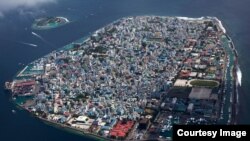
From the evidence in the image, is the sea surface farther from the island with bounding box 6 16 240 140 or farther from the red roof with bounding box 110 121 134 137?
the red roof with bounding box 110 121 134 137

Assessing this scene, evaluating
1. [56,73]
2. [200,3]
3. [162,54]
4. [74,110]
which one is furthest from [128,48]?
[200,3]

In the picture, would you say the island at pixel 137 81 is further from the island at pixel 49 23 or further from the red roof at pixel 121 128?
the island at pixel 49 23

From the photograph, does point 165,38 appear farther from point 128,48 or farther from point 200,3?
point 200,3

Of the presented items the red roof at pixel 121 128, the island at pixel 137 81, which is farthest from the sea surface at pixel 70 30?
the red roof at pixel 121 128

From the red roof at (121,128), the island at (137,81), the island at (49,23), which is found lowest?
the red roof at (121,128)

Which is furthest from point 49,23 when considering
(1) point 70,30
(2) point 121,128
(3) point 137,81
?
(2) point 121,128
